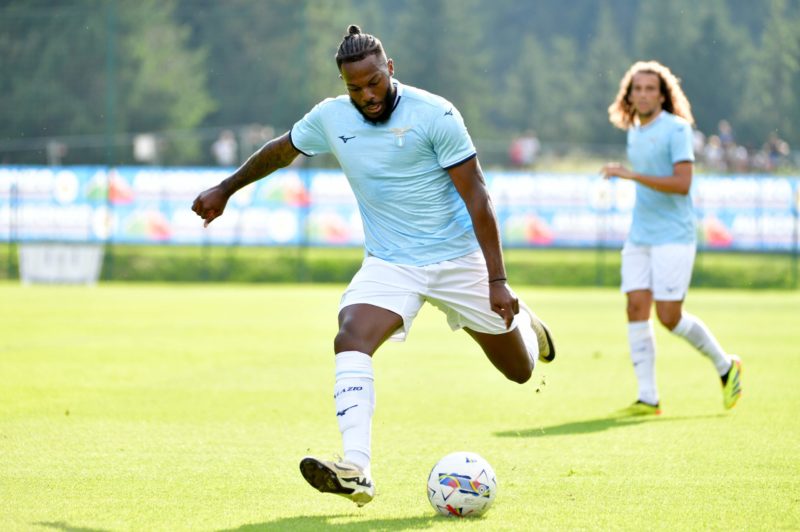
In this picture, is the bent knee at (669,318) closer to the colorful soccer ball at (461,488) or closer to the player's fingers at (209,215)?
the colorful soccer ball at (461,488)

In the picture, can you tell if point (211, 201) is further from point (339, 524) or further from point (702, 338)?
point (702, 338)

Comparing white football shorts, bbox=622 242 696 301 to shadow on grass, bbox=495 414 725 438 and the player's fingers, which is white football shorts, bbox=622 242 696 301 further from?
the player's fingers

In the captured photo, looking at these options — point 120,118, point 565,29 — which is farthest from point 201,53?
point 565,29

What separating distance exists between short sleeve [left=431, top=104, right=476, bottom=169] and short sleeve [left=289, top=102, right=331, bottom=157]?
2.29ft

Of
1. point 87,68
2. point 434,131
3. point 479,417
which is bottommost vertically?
point 479,417

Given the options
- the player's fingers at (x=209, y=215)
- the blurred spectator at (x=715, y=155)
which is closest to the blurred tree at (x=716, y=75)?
the blurred spectator at (x=715, y=155)

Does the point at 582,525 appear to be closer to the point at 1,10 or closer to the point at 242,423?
the point at 242,423

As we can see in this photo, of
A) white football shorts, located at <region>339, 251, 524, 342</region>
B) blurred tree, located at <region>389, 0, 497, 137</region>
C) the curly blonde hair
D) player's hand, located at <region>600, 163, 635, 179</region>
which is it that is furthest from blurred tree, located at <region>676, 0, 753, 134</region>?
white football shorts, located at <region>339, 251, 524, 342</region>

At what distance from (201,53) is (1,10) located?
4.92 metres

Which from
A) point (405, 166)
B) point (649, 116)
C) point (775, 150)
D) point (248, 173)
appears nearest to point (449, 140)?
point (405, 166)

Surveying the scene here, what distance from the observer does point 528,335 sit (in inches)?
291

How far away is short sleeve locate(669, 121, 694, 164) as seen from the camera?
9539 mm

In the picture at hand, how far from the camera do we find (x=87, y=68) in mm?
30000

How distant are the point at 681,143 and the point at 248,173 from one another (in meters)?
4.07
